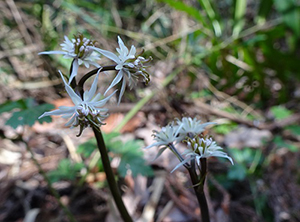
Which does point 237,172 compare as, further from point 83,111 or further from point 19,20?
point 19,20

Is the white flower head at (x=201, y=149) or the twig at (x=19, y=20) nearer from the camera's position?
A: the white flower head at (x=201, y=149)

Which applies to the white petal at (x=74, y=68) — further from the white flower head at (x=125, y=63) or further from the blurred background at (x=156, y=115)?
the blurred background at (x=156, y=115)

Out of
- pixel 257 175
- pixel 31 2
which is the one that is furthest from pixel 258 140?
pixel 31 2

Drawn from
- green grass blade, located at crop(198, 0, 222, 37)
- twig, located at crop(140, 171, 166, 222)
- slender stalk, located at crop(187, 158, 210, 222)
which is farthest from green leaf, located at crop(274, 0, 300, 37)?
slender stalk, located at crop(187, 158, 210, 222)

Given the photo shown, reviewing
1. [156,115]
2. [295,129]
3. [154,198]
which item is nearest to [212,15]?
[156,115]

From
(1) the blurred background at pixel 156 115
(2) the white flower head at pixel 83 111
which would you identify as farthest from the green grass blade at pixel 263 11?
(2) the white flower head at pixel 83 111

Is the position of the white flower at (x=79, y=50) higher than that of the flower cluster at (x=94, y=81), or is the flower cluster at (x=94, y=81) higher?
the white flower at (x=79, y=50)

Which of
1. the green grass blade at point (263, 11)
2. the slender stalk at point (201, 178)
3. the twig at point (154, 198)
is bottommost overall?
the twig at point (154, 198)

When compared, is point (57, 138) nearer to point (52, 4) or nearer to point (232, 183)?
point (232, 183)
